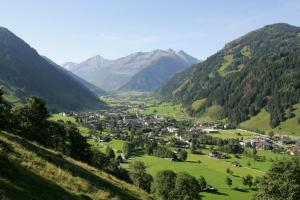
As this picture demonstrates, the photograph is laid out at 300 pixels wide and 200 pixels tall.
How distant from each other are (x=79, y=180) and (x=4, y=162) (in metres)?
7.69

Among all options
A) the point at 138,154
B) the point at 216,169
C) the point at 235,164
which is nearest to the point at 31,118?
the point at 216,169

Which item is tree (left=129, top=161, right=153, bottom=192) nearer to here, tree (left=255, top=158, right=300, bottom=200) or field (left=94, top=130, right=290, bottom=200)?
field (left=94, top=130, right=290, bottom=200)

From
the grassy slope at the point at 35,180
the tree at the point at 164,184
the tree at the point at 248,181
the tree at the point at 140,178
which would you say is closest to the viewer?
the grassy slope at the point at 35,180

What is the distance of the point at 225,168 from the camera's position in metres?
171

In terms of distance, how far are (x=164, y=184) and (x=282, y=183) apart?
46.9 m

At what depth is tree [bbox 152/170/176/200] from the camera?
100 meters

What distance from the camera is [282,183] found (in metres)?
62.1

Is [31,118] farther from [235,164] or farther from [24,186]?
[235,164]

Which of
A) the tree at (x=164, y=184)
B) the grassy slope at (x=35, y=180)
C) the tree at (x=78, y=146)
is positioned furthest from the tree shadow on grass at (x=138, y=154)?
the grassy slope at (x=35, y=180)

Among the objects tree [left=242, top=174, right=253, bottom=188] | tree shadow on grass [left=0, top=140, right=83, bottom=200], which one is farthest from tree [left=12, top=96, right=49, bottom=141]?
tree [left=242, top=174, right=253, bottom=188]

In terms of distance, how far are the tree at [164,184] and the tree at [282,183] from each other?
123ft

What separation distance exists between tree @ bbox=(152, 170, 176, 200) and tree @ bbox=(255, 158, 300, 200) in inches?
1472

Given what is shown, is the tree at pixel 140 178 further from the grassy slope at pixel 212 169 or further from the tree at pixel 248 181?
the tree at pixel 248 181

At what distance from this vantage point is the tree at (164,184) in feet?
329
